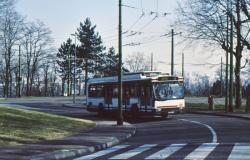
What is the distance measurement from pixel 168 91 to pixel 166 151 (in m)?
18.8

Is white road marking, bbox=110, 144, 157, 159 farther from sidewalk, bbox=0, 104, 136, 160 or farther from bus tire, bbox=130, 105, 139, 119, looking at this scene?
bus tire, bbox=130, 105, 139, 119

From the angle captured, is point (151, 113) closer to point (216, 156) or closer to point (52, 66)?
point (216, 156)

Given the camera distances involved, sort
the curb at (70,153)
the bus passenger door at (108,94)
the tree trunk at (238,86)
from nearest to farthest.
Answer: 1. the curb at (70,153)
2. the bus passenger door at (108,94)
3. the tree trunk at (238,86)

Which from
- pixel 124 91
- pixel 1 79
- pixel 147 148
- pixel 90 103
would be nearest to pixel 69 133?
pixel 147 148

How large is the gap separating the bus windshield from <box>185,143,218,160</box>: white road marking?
652 inches

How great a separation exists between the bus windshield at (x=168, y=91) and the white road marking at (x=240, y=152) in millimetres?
16931

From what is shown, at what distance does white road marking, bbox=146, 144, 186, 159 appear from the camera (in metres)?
14.5

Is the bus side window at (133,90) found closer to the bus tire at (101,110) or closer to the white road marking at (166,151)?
the bus tire at (101,110)

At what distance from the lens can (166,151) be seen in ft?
51.9

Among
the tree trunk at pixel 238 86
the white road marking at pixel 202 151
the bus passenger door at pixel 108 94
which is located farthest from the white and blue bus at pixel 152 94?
the white road marking at pixel 202 151

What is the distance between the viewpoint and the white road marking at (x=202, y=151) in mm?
13841

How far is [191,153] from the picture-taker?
1488 cm

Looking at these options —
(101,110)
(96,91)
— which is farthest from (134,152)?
(96,91)

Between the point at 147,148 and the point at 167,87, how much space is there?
17549 mm
